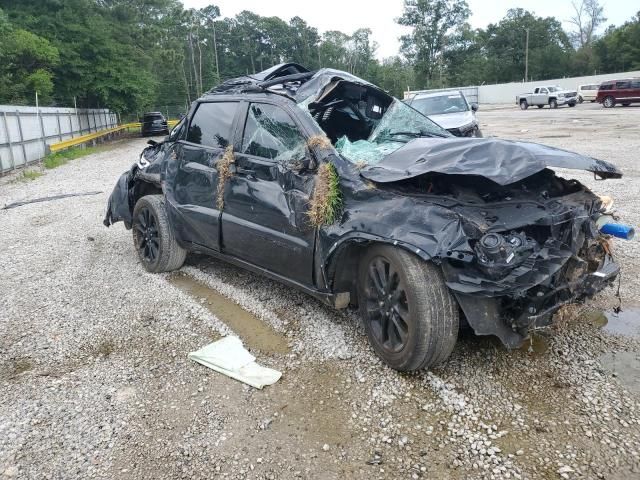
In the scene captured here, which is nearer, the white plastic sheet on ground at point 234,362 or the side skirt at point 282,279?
the white plastic sheet on ground at point 234,362

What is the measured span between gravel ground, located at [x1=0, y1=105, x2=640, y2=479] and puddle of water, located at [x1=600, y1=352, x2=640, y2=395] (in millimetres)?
12

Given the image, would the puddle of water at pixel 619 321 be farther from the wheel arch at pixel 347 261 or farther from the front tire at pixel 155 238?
the front tire at pixel 155 238

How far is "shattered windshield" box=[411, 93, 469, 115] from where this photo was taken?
1320cm

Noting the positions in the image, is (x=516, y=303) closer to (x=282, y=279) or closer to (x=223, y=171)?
(x=282, y=279)

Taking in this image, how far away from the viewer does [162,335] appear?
13.8ft

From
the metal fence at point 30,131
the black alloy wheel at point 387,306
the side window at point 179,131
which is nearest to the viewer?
the black alloy wheel at point 387,306

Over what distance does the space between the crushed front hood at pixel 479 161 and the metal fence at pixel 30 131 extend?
1546 cm

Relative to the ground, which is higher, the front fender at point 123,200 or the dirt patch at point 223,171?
the dirt patch at point 223,171

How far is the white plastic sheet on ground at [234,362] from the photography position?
11.4ft

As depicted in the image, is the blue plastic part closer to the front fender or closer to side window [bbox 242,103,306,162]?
side window [bbox 242,103,306,162]

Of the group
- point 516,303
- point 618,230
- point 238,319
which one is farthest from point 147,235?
point 618,230

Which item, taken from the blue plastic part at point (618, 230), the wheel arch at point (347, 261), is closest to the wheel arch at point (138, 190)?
the wheel arch at point (347, 261)

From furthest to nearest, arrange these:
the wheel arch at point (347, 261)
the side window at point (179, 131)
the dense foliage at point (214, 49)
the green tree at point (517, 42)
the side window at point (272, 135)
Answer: the green tree at point (517, 42), the dense foliage at point (214, 49), the side window at point (179, 131), the side window at point (272, 135), the wheel arch at point (347, 261)

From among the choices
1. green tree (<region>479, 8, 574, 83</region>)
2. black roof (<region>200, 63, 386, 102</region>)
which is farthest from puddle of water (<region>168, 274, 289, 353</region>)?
green tree (<region>479, 8, 574, 83</region>)
